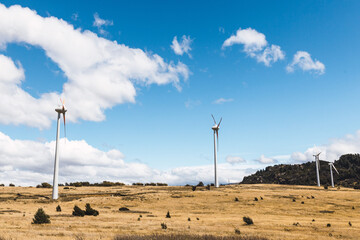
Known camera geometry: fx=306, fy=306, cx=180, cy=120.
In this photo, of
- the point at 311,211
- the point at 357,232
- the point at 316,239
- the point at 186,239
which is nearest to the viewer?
the point at 186,239

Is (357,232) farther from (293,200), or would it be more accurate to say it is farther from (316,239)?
(293,200)

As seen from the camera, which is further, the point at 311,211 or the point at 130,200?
A: the point at 130,200

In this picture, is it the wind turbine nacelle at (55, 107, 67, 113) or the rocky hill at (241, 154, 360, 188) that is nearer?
the wind turbine nacelle at (55, 107, 67, 113)

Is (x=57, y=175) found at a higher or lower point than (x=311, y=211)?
higher

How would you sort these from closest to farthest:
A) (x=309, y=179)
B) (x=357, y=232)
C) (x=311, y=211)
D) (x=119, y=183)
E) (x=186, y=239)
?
(x=186, y=239)
(x=357, y=232)
(x=311, y=211)
(x=119, y=183)
(x=309, y=179)

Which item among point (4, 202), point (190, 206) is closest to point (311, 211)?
point (190, 206)

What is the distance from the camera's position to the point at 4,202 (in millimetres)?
58406

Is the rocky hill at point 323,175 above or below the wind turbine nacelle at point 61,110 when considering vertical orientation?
below

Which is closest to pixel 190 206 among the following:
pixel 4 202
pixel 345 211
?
pixel 345 211

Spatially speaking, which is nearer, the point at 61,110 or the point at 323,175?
the point at 61,110

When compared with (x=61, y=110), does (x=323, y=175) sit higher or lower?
lower

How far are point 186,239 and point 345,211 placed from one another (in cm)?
4409

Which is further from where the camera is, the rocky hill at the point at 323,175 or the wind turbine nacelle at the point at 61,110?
the rocky hill at the point at 323,175

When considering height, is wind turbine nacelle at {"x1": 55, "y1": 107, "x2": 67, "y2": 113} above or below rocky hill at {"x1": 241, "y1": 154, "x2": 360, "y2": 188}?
above
